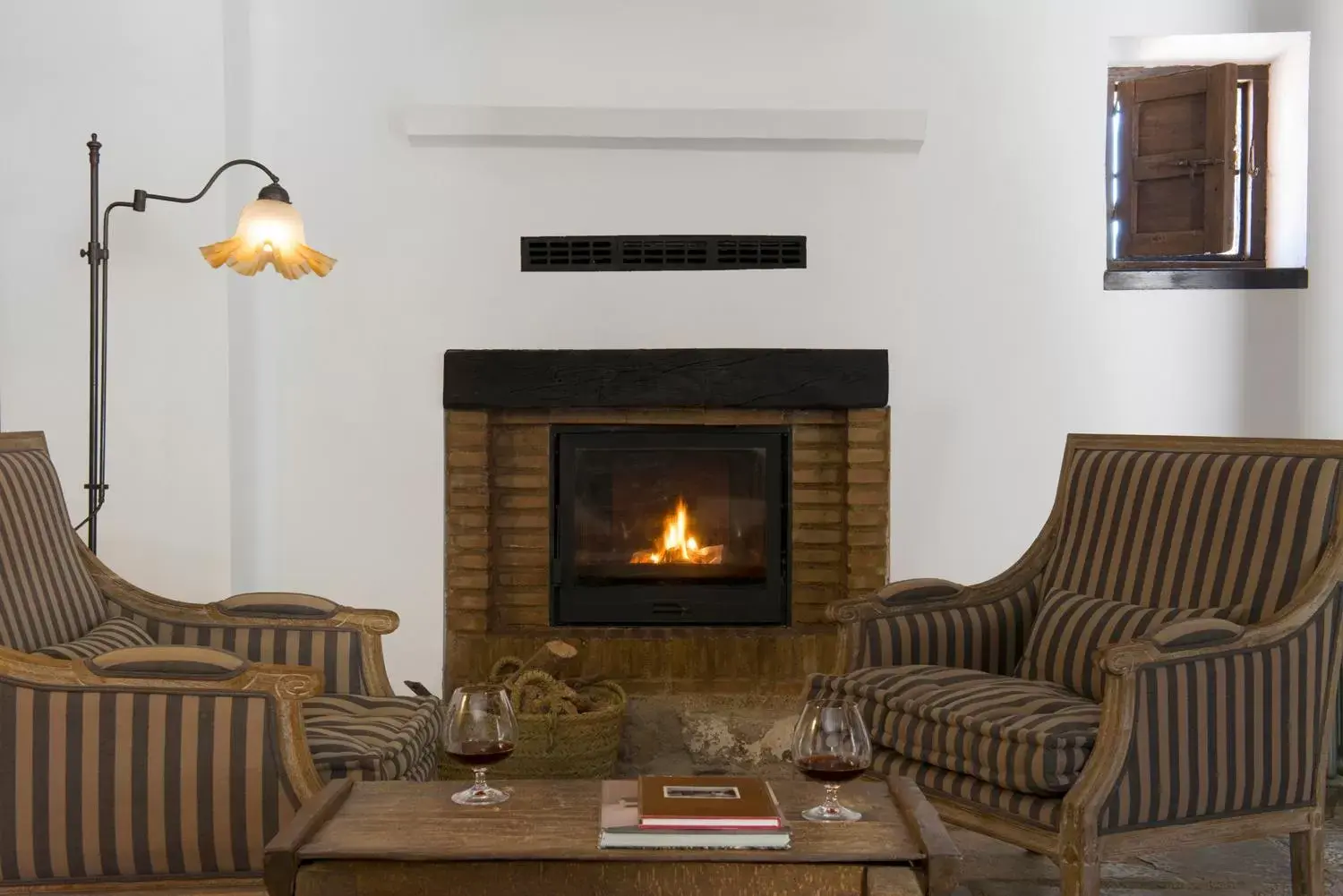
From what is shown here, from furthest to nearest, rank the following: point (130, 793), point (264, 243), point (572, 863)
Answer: point (264, 243) → point (130, 793) → point (572, 863)

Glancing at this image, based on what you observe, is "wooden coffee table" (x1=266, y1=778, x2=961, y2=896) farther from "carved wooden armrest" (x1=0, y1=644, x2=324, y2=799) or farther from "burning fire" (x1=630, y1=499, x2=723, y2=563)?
"burning fire" (x1=630, y1=499, x2=723, y2=563)

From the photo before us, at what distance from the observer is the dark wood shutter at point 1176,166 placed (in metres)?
4.11

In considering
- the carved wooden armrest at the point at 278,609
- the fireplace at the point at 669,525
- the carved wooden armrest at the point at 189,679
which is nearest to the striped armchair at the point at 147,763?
the carved wooden armrest at the point at 189,679

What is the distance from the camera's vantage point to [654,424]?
4066 millimetres

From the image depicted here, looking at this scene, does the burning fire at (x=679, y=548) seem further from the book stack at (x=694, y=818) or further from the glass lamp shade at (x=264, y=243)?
the book stack at (x=694, y=818)

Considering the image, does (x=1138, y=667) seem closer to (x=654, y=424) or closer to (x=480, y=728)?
(x=480, y=728)

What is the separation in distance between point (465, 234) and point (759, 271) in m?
0.95

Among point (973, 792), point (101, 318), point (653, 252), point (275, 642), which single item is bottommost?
point (973, 792)

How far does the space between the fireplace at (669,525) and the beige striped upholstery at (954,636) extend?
48.8 inches

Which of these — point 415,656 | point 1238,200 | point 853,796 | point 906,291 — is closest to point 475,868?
point 853,796

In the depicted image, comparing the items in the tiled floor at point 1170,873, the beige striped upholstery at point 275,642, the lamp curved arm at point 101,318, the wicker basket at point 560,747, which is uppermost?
the lamp curved arm at point 101,318

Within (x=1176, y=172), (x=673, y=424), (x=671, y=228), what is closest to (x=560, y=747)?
(x=673, y=424)

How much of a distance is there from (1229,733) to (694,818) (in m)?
1.18

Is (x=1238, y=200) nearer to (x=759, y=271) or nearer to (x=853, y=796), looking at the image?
(x=759, y=271)
